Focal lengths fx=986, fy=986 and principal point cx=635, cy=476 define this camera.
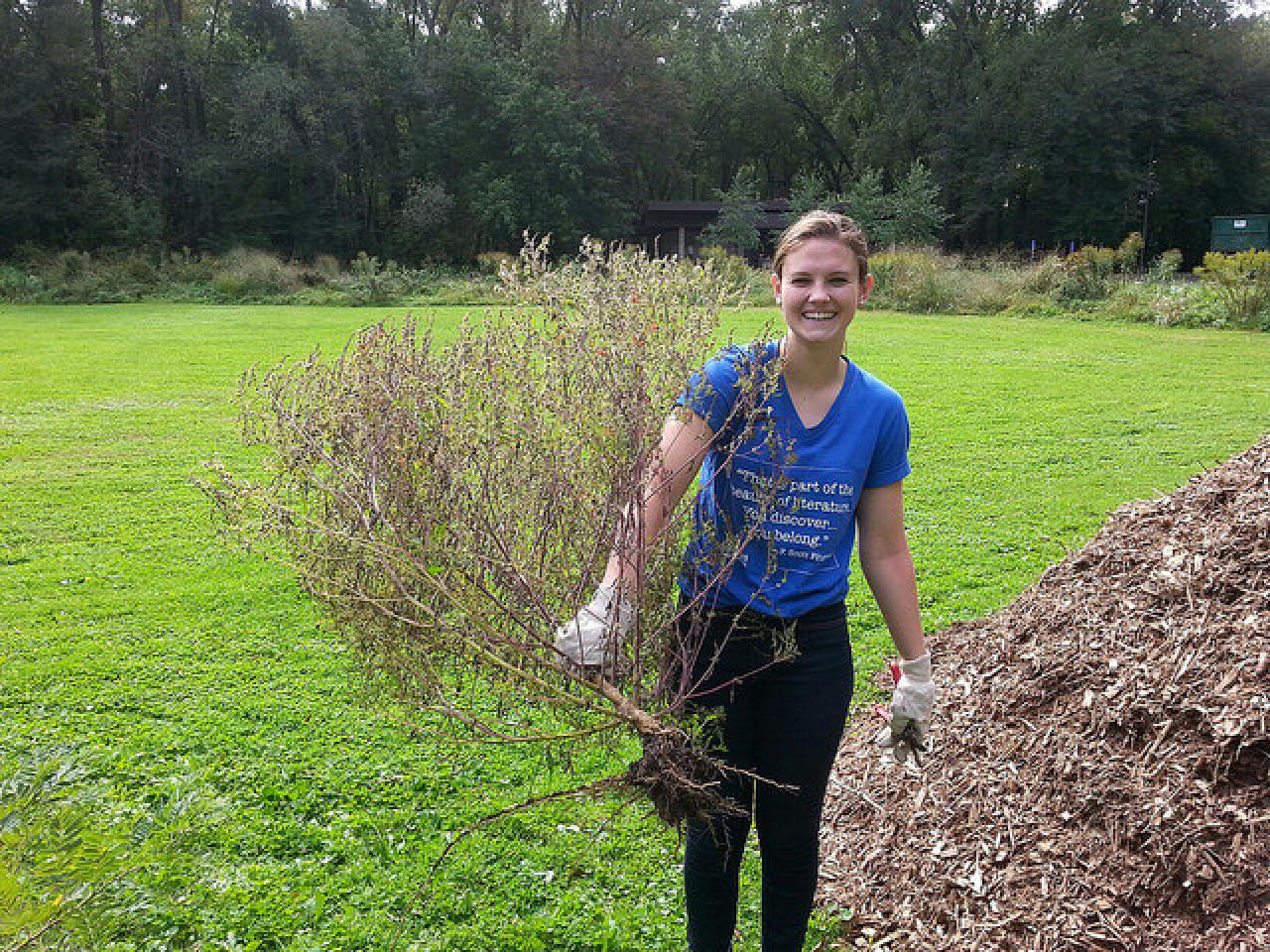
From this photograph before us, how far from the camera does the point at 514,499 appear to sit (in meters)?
2.27

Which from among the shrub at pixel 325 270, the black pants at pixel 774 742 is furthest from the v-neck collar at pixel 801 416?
the shrub at pixel 325 270

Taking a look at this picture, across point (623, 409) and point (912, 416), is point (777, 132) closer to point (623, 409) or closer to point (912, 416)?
point (912, 416)

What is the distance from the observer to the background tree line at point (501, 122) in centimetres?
3966

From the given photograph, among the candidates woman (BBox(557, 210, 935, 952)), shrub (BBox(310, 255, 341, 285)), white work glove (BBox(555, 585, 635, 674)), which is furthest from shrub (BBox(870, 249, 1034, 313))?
white work glove (BBox(555, 585, 635, 674))

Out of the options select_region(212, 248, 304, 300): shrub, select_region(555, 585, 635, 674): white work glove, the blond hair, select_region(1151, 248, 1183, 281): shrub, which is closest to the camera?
select_region(555, 585, 635, 674): white work glove

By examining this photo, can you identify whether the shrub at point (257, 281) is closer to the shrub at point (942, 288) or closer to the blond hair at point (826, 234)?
the shrub at point (942, 288)

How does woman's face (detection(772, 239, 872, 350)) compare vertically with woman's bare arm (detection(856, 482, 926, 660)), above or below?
above

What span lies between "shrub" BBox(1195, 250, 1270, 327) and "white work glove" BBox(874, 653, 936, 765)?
62.8 ft

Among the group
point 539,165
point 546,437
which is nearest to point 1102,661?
point 546,437

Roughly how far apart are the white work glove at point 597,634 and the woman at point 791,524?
0.27 metres

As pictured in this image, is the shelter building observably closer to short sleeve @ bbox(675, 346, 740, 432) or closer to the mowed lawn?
the mowed lawn

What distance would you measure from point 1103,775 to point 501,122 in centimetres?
4406

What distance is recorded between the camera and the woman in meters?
2.32

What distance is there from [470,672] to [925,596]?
403 cm
